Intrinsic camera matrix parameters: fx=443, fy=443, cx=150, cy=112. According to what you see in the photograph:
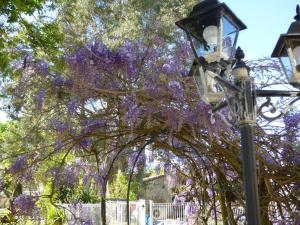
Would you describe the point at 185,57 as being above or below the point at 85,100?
above

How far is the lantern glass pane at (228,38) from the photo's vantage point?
10.2ft

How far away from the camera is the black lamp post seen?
295 cm

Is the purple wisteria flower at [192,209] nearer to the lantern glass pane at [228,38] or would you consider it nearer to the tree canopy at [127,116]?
the tree canopy at [127,116]

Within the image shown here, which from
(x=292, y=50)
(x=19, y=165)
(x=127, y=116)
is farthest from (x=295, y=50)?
(x=19, y=165)

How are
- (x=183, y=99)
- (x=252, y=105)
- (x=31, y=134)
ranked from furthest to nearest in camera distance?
1. (x=31, y=134)
2. (x=183, y=99)
3. (x=252, y=105)

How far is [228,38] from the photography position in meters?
3.17

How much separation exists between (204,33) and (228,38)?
0.65ft

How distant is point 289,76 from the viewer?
3.19 metres

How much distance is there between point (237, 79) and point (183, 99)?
4.65ft

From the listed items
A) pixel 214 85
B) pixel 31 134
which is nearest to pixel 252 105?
pixel 214 85

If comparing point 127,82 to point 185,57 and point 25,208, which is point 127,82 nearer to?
point 185,57

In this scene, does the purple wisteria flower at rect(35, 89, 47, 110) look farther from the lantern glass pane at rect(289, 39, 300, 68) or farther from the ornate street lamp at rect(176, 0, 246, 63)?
the lantern glass pane at rect(289, 39, 300, 68)

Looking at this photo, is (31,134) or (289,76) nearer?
(289,76)

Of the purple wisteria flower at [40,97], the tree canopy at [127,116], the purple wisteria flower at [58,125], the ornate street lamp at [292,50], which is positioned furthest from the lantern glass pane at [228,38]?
the purple wisteria flower at [58,125]
